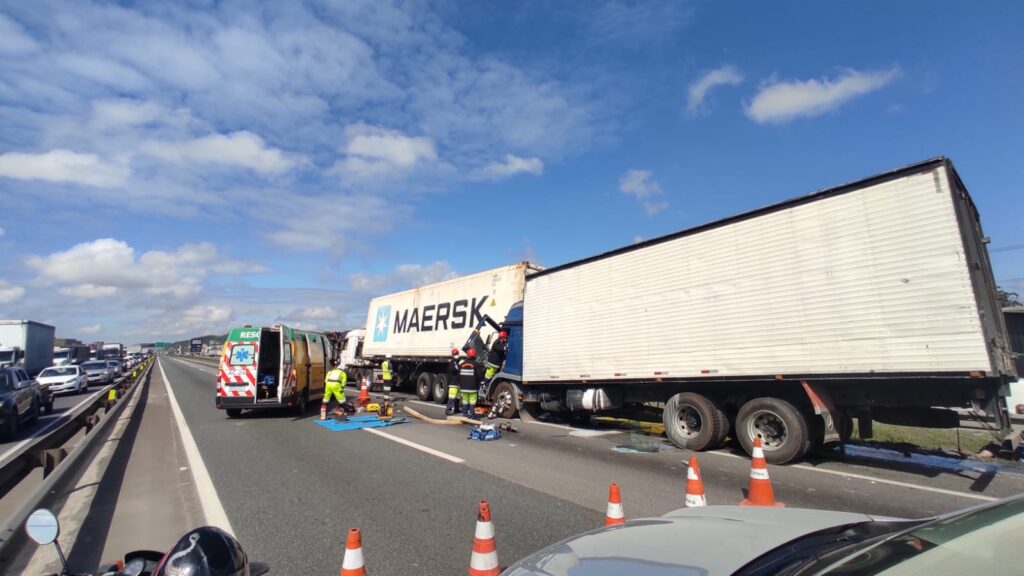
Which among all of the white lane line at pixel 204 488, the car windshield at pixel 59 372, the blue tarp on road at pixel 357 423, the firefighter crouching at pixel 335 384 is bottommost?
the white lane line at pixel 204 488

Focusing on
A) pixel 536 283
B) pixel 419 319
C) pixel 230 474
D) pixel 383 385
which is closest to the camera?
pixel 230 474

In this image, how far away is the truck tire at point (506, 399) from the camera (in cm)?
1319

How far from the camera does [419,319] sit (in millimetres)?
20719

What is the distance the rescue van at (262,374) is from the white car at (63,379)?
15.8m

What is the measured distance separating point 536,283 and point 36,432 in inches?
502

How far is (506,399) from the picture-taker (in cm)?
1345

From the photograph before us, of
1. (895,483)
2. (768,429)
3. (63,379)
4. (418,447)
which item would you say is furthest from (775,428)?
(63,379)

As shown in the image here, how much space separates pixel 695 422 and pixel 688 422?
15 centimetres

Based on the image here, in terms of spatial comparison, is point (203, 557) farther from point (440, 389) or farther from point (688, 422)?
point (440, 389)

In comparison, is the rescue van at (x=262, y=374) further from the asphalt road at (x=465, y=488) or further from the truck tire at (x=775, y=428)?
the truck tire at (x=775, y=428)

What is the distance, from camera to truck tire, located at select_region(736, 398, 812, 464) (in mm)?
7555

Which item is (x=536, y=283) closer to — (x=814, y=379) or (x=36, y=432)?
(x=814, y=379)

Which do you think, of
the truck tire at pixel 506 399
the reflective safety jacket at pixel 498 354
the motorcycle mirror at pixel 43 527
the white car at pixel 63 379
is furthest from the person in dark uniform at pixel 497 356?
the white car at pixel 63 379

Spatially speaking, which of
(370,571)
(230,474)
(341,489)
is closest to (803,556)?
(370,571)
